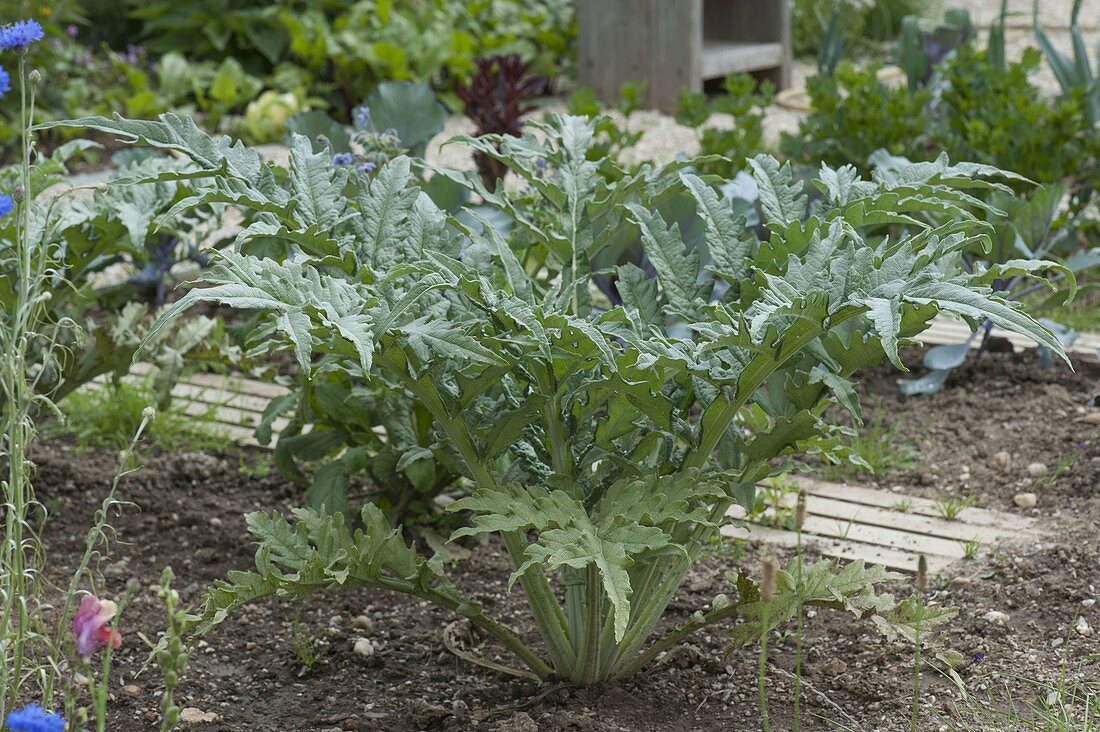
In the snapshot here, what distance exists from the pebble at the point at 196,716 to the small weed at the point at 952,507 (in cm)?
180

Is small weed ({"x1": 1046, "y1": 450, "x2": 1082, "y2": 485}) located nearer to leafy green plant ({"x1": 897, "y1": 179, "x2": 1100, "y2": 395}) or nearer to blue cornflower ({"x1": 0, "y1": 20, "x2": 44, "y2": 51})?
leafy green plant ({"x1": 897, "y1": 179, "x2": 1100, "y2": 395})

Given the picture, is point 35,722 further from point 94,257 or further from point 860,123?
point 860,123

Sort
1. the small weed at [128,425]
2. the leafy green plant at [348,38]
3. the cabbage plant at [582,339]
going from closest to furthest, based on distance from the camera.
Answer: the cabbage plant at [582,339] → the small weed at [128,425] → the leafy green plant at [348,38]

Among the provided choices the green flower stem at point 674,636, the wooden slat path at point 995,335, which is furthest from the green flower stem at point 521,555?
the wooden slat path at point 995,335

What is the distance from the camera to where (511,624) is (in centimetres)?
279

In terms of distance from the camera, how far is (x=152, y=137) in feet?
7.41

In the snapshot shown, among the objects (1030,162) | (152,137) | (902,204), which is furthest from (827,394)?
(1030,162)

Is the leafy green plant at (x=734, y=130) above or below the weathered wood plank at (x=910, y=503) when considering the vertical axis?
above

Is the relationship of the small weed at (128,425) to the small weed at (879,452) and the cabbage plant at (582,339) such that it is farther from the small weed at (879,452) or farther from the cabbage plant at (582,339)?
the small weed at (879,452)

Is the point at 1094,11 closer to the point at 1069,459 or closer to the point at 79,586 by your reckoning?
the point at 1069,459

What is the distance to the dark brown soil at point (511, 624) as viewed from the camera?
238cm

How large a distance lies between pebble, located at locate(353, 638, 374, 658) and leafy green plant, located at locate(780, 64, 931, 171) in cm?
283

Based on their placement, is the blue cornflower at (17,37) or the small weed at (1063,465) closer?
the blue cornflower at (17,37)

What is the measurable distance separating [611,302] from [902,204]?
116cm
